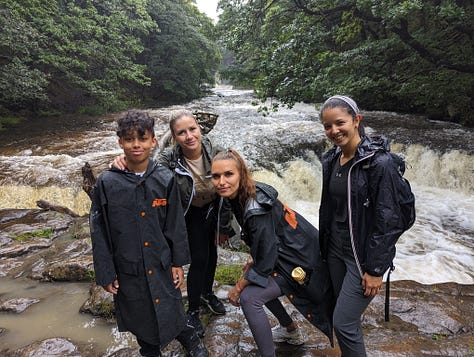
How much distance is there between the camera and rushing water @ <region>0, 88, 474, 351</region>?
10.8 ft

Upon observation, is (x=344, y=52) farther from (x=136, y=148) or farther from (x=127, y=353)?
(x=127, y=353)

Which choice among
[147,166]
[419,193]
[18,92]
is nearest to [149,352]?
[147,166]

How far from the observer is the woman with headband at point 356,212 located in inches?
61.8

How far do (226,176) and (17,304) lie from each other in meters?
2.68

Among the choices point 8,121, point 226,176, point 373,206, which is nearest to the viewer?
point 373,206

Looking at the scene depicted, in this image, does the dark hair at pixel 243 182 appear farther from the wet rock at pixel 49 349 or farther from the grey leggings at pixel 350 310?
the wet rock at pixel 49 349

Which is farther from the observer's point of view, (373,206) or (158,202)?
(158,202)

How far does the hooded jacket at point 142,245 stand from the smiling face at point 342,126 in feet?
3.12

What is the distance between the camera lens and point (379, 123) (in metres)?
10.2

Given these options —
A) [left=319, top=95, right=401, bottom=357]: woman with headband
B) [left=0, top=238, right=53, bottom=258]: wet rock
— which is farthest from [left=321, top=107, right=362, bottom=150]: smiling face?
[left=0, top=238, right=53, bottom=258]: wet rock

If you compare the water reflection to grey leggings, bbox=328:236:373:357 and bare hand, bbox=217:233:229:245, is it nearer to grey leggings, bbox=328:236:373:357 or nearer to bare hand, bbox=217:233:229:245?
bare hand, bbox=217:233:229:245

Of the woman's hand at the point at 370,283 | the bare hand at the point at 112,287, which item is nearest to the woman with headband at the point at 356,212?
the woman's hand at the point at 370,283

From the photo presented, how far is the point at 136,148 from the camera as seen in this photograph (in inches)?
68.3

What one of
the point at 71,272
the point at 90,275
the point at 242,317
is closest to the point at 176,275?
the point at 242,317
